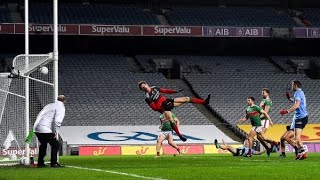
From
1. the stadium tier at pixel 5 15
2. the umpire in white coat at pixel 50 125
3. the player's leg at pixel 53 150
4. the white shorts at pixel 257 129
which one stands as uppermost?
the stadium tier at pixel 5 15

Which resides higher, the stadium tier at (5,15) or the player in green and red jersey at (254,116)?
the stadium tier at (5,15)

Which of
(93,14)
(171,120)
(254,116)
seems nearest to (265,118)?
(254,116)

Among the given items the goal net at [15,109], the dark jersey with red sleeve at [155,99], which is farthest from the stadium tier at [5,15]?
the dark jersey with red sleeve at [155,99]

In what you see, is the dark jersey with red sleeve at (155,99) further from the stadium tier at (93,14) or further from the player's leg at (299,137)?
the stadium tier at (93,14)

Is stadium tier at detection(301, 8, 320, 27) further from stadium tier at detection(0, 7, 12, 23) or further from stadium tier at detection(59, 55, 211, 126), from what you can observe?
stadium tier at detection(0, 7, 12, 23)

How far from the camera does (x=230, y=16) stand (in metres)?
54.2

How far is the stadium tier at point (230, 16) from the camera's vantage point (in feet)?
173

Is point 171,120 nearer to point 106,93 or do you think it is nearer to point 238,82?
point 106,93

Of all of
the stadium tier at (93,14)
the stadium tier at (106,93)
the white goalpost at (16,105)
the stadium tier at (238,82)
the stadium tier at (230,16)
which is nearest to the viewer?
the white goalpost at (16,105)

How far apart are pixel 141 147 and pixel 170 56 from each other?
55.9 feet

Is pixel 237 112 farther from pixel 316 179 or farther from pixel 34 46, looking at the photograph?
pixel 316 179

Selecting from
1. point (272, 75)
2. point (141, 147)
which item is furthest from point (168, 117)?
point (272, 75)

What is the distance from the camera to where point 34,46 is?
51219 millimetres

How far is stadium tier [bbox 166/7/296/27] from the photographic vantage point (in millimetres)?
52688
